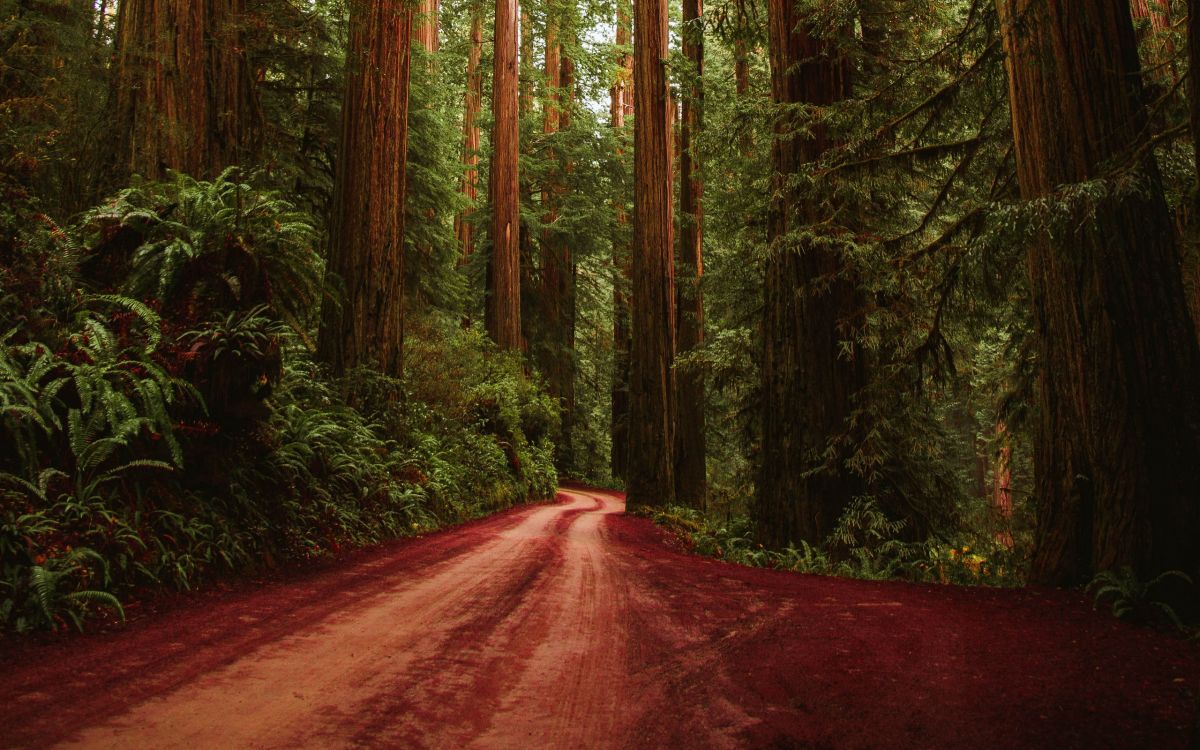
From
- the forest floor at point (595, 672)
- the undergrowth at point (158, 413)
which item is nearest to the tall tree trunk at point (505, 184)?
the undergrowth at point (158, 413)

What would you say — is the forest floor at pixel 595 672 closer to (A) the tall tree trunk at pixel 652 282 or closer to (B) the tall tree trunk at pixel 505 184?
(A) the tall tree trunk at pixel 652 282

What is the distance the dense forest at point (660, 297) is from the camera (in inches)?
166

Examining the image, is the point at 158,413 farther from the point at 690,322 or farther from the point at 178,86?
the point at 690,322

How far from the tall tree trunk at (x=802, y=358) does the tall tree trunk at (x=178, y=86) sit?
6.65 metres

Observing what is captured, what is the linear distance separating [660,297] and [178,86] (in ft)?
28.7

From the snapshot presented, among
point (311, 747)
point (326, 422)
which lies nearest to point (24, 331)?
point (326, 422)

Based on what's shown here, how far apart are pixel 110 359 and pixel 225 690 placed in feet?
9.44

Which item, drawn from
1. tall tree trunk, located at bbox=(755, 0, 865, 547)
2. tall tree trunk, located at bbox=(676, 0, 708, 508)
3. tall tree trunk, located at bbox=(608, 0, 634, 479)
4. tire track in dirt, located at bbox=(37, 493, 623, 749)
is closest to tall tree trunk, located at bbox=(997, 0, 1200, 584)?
tall tree trunk, located at bbox=(755, 0, 865, 547)

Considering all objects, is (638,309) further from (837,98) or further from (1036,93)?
(1036,93)

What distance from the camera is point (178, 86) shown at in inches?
289

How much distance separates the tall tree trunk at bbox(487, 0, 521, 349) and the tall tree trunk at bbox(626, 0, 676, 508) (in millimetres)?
6342

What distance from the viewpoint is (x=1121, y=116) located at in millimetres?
4645

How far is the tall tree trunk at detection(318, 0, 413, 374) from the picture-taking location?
8.66 meters

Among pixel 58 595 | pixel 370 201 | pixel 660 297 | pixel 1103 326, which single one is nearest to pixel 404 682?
pixel 58 595
